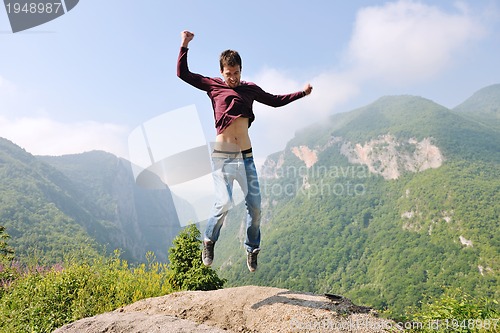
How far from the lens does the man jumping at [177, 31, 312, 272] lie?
175 inches

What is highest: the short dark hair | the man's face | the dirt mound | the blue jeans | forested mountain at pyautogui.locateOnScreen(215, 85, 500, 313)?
the short dark hair

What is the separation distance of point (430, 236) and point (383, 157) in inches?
2413

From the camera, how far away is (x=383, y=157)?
152m

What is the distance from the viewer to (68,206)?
116 metres

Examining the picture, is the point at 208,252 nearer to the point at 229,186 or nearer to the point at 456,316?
the point at 229,186

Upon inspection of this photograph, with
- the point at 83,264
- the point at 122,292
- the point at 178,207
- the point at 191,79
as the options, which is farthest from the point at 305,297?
the point at 83,264

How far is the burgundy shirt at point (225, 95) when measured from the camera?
4489 mm

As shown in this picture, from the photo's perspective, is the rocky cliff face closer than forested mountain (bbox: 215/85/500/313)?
No

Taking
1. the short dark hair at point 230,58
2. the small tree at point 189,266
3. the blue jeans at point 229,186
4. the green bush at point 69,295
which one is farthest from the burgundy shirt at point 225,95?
the small tree at point 189,266

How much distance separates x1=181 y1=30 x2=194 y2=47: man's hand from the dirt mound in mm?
3437

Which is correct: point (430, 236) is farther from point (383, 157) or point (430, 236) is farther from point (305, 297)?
point (305, 297)

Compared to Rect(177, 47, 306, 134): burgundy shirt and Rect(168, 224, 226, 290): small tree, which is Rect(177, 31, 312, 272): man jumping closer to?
Rect(177, 47, 306, 134): burgundy shirt

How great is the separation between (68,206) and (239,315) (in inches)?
5030

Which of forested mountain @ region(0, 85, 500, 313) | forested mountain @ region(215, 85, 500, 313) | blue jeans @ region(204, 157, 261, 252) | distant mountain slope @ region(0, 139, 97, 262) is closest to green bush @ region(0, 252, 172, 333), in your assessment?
blue jeans @ region(204, 157, 261, 252)
